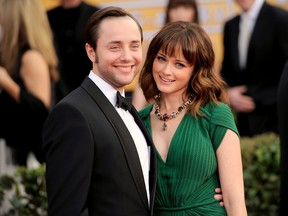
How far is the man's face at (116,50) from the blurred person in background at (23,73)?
249cm

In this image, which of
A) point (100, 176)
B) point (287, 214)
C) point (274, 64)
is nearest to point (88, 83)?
point (100, 176)

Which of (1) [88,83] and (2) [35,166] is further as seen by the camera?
(2) [35,166]

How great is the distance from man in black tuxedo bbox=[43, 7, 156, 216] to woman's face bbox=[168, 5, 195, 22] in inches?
101

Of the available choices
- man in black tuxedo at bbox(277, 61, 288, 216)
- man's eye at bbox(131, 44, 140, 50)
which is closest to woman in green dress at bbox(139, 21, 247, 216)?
man's eye at bbox(131, 44, 140, 50)

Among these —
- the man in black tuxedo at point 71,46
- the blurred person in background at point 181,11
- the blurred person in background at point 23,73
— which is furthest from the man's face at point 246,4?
the blurred person in background at point 23,73

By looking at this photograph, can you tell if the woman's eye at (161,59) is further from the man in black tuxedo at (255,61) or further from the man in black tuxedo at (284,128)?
the man in black tuxedo at (255,61)

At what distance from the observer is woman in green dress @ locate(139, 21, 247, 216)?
349cm

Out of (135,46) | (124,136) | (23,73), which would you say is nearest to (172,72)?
(135,46)

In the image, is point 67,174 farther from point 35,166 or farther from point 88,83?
point 35,166

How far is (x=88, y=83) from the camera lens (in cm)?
334

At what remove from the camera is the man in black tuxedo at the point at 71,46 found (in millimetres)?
6805

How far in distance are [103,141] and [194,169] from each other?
0.59 meters

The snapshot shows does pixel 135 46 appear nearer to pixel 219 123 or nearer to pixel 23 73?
pixel 219 123

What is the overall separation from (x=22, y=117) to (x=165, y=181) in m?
2.48
